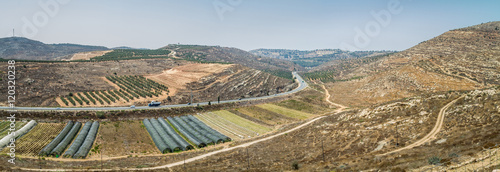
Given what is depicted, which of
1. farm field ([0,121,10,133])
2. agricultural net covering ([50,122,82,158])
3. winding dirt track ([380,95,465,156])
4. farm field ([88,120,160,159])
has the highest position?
winding dirt track ([380,95,465,156])

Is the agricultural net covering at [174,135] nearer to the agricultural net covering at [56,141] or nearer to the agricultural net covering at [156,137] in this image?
the agricultural net covering at [156,137]

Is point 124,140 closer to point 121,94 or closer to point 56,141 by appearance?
point 56,141

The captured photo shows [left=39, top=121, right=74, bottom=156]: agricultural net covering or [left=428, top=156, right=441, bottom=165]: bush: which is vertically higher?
[left=428, top=156, right=441, bottom=165]: bush

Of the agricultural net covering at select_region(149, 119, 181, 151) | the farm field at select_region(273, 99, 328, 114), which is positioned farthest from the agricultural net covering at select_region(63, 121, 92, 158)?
the farm field at select_region(273, 99, 328, 114)

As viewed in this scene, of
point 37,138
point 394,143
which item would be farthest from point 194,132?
point 394,143

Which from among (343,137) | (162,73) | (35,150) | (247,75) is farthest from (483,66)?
(162,73)

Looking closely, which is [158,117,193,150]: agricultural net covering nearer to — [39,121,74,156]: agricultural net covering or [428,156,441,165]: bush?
[39,121,74,156]: agricultural net covering
